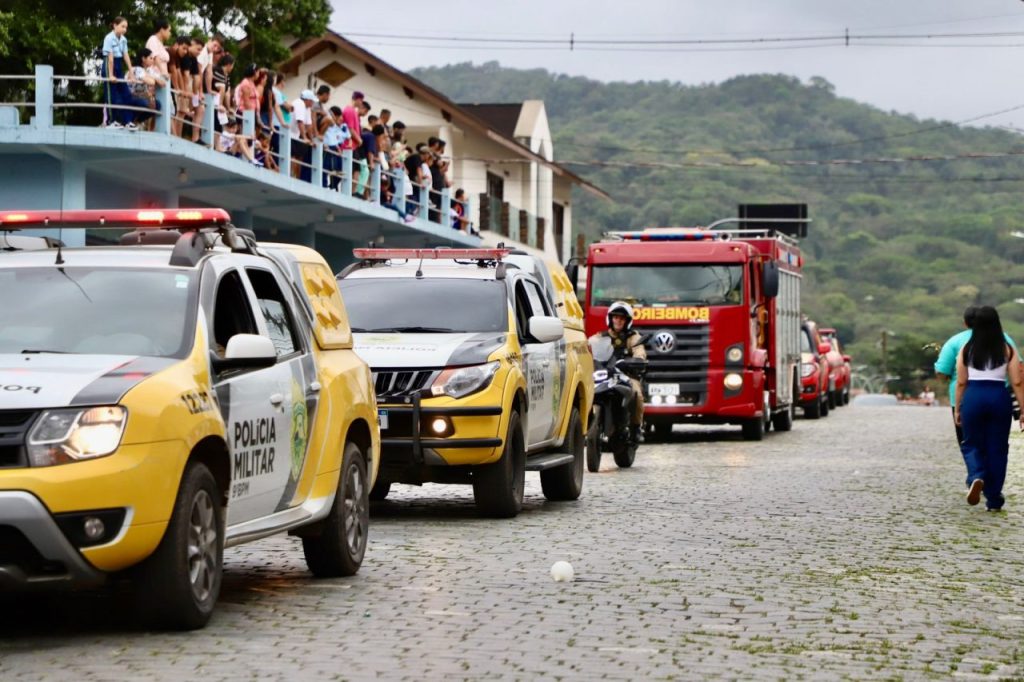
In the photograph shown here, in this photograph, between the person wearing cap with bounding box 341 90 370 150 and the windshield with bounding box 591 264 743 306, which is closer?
the windshield with bounding box 591 264 743 306

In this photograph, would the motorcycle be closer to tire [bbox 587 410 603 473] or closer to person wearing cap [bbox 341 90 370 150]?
tire [bbox 587 410 603 473]

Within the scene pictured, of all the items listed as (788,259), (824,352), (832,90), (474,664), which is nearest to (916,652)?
(474,664)

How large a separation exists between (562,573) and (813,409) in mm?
31336

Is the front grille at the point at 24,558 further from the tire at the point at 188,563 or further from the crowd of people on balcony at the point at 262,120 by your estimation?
the crowd of people on balcony at the point at 262,120

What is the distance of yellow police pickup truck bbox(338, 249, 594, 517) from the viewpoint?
44.9 ft

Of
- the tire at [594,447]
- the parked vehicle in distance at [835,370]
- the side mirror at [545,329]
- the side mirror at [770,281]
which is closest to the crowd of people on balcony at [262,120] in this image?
the side mirror at [770,281]

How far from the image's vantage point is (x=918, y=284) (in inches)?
4537

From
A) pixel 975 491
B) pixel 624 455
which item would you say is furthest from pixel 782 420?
pixel 975 491

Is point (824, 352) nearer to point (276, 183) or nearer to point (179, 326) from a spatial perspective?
point (276, 183)

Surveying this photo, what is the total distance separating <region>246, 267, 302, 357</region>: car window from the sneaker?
747cm

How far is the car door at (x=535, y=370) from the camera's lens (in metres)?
14.9

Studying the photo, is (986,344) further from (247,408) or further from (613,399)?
(247,408)

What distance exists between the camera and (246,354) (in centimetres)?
865

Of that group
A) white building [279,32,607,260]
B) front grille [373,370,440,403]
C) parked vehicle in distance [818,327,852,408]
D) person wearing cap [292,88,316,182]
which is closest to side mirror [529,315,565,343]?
front grille [373,370,440,403]
